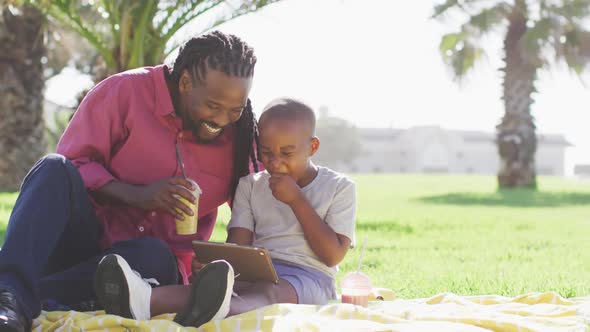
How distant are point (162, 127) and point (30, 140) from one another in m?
10.6

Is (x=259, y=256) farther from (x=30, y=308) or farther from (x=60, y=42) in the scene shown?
(x=60, y=42)

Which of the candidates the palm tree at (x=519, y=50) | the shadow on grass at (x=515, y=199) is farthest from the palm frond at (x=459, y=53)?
the shadow on grass at (x=515, y=199)

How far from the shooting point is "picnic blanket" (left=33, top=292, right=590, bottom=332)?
2.33 meters

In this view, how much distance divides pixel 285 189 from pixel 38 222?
91cm

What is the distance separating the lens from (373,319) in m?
2.50

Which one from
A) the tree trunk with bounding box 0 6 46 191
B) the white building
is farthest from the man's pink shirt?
the white building

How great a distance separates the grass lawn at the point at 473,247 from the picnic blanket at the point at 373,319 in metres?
1.13

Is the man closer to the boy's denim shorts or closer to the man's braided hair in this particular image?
the man's braided hair

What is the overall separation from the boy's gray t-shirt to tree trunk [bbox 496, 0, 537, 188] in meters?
15.5

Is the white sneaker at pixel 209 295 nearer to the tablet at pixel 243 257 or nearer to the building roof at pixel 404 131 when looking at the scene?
the tablet at pixel 243 257

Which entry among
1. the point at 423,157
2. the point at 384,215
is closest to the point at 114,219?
the point at 384,215

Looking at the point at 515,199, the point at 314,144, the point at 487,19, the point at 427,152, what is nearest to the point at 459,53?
the point at 487,19

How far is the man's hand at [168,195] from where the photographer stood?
265cm

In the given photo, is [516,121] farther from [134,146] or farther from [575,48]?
[134,146]
